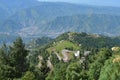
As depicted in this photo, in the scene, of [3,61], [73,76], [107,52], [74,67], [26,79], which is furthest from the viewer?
[107,52]

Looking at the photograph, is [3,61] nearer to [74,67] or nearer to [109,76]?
[74,67]

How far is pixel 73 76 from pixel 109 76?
11.4 meters

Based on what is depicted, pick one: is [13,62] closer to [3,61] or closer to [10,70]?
[3,61]

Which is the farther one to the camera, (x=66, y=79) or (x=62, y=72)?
(x=62, y=72)

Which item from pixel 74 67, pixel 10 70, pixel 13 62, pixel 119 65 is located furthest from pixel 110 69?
pixel 13 62

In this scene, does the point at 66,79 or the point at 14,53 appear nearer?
the point at 66,79

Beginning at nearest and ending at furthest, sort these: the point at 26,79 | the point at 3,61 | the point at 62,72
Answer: the point at 26,79
the point at 62,72
the point at 3,61

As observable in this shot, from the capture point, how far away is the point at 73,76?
241 ft

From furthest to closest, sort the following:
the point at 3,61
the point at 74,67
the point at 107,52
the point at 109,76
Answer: the point at 107,52, the point at 3,61, the point at 74,67, the point at 109,76

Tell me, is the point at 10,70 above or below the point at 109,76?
below

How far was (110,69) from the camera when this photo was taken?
65562mm

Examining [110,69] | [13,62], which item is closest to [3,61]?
[13,62]

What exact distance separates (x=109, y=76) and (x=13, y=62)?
37748mm

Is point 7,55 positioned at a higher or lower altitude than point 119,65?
lower
